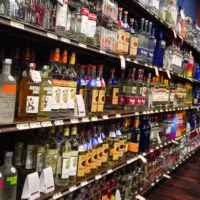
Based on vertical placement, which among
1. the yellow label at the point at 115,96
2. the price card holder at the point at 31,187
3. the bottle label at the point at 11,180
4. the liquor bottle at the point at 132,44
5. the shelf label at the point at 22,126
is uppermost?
the liquor bottle at the point at 132,44

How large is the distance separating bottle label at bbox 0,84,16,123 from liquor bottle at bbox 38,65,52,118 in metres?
0.26

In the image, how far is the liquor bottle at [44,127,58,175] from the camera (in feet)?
6.20

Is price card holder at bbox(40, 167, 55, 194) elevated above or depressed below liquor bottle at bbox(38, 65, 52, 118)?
below

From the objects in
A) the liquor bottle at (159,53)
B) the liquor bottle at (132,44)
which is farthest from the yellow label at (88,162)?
the liquor bottle at (159,53)

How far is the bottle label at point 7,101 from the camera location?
1424mm

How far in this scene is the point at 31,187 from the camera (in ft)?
5.50

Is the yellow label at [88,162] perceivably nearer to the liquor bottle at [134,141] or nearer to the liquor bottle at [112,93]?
the liquor bottle at [112,93]

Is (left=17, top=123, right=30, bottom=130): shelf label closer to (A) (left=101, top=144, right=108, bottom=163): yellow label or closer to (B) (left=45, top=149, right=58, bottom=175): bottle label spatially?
(B) (left=45, top=149, right=58, bottom=175): bottle label

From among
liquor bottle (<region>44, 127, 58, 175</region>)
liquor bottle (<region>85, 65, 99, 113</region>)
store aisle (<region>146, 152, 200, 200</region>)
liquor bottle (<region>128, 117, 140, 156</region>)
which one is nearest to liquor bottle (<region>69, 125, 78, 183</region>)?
liquor bottle (<region>44, 127, 58, 175</region>)

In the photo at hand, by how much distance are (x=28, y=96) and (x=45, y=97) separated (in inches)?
5.3

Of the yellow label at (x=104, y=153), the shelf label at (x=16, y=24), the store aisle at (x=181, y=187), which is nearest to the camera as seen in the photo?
the shelf label at (x=16, y=24)

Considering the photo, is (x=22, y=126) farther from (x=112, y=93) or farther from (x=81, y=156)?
(x=112, y=93)

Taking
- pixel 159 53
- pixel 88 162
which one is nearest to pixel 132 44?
pixel 159 53

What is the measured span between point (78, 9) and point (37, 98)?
746mm
